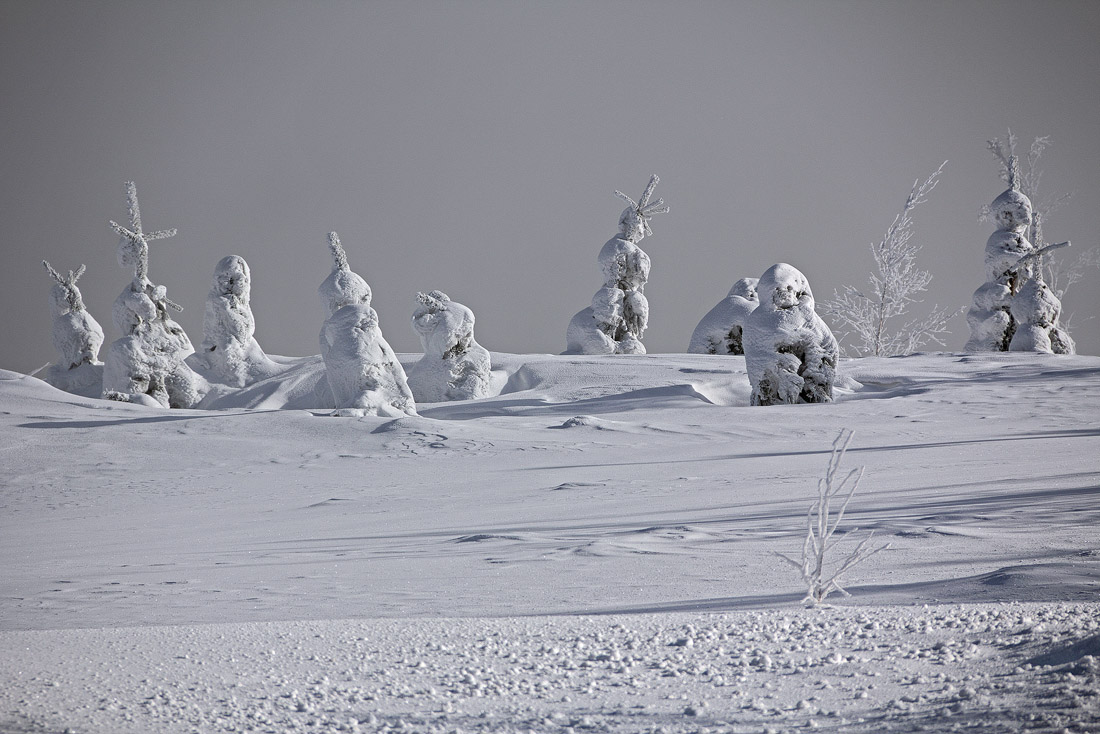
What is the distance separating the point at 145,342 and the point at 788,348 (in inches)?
437

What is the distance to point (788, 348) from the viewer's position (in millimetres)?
11703

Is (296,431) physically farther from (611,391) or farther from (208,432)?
(611,391)

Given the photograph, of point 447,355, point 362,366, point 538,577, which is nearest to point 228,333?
point 447,355

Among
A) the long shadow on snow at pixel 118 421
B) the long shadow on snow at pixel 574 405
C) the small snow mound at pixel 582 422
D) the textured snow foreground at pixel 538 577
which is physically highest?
the long shadow on snow at pixel 574 405

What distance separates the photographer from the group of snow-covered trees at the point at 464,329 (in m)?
11.5

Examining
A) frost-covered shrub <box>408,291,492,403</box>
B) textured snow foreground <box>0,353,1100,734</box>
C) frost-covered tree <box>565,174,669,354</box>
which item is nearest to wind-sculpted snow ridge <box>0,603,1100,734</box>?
textured snow foreground <box>0,353,1100,734</box>

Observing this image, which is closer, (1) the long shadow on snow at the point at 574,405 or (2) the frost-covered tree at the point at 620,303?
(1) the long shadow on snow at the point at 574,405

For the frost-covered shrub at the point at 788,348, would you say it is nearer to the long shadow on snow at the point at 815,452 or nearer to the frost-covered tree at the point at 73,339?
the long shadow on snow at the point at 815,452

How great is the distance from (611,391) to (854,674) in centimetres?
1135

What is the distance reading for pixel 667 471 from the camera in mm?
7559

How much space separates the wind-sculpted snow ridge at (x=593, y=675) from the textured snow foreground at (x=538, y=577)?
0.03 feet

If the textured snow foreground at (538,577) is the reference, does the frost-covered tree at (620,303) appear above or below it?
above

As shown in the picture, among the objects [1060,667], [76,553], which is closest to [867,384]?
[76,553]

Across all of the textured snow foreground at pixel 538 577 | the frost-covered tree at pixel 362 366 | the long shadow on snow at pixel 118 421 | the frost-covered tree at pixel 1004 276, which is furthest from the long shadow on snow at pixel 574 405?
the frost-covered tree at pixel 1004 276
